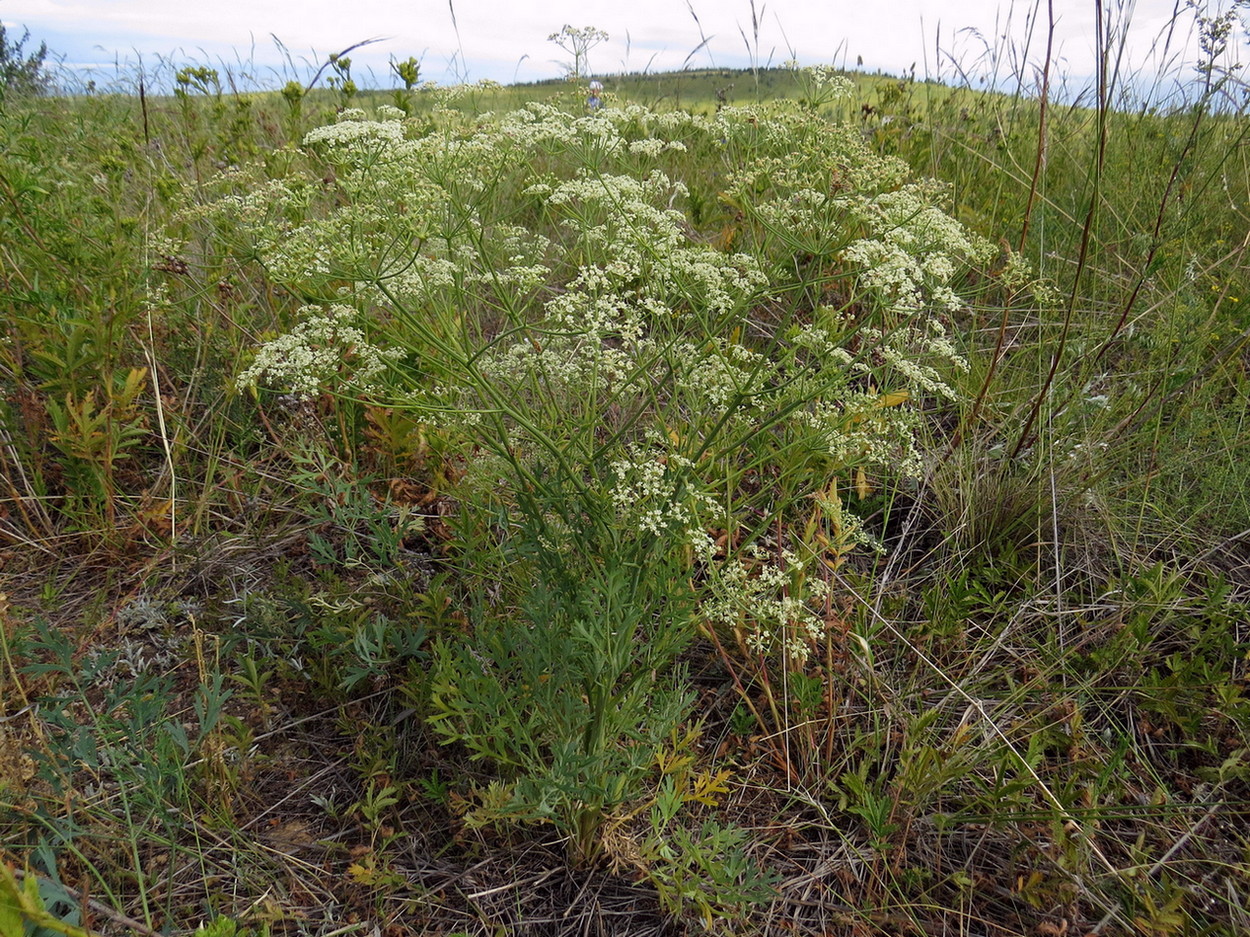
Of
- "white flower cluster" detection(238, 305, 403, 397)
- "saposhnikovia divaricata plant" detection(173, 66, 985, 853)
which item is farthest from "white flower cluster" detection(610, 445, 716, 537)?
"white flower cluster" detection(238, 305, 403, 397)

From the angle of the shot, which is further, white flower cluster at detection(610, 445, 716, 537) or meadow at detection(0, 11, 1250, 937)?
meadow at detection(0, 11, 1250, 937)

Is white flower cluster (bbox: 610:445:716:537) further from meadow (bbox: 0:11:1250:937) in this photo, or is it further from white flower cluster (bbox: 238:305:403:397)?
white flower cluster (bbox: 238:305:403:397)

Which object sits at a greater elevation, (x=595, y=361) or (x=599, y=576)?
(x=595, y=361)

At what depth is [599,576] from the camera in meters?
1.94

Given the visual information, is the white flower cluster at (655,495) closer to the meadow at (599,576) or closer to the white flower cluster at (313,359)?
the meadow at (599,576)

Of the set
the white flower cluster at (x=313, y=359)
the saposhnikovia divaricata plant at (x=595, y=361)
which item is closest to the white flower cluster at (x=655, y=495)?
the saposhnikovia divaricata plant at (x=595, y=361)

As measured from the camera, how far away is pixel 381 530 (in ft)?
8.34

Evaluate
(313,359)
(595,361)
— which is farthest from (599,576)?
(313,359)

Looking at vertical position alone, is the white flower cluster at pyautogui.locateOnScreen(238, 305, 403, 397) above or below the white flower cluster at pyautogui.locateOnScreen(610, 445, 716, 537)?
above

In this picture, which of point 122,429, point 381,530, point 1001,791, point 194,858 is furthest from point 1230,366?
point 122,429

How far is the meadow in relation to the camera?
194cm

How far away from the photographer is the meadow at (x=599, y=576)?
1.94 metres

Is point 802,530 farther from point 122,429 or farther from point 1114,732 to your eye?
point 122,429

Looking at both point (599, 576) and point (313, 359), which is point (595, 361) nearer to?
point (599, 576)
